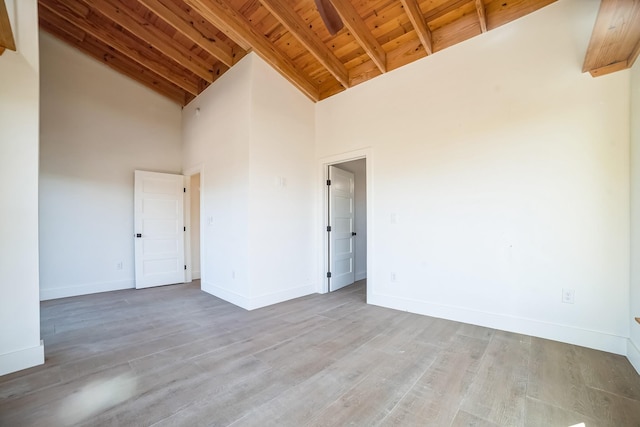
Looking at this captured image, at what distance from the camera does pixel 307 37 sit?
3.26 metres

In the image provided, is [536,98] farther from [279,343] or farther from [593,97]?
[279,343]

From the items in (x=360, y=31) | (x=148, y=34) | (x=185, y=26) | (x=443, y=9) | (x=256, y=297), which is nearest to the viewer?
(x=443, y=9)

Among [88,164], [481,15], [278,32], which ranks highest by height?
[278,32]

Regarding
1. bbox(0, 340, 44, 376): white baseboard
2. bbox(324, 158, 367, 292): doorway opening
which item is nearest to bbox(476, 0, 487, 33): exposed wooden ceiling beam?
bbox(324, 158, 367, 292): doorway opening

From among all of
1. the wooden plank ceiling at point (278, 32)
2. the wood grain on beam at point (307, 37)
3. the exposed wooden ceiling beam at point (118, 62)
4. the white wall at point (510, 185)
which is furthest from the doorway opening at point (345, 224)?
the exposed wooden ceiling beam at point (118, 62)

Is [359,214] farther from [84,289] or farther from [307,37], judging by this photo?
[84,289]

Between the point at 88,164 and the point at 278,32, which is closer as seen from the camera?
the point at 278,32

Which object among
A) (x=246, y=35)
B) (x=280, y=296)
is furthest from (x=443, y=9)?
(x=280, y=296)

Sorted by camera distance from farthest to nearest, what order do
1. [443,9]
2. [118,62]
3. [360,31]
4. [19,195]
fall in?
[118,62] < [360,31] < [443,9] < [19,195]

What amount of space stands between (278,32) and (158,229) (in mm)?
3861

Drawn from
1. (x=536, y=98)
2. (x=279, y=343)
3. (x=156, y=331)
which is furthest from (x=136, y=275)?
(x=536, y=98)

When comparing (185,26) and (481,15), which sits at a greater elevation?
(185,26)

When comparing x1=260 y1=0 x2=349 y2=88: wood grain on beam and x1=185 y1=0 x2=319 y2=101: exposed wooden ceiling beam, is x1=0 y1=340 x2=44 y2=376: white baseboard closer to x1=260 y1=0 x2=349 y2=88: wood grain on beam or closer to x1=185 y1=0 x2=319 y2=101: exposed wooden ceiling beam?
x1=185 y1=0 x2=319 y2=101: exposed wooden ceiling beam

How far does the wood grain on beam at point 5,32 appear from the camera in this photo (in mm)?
1784
